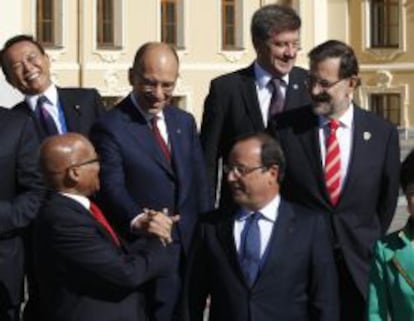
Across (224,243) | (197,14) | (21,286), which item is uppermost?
(197,14)

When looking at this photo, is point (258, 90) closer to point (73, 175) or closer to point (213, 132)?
point (213, 132)

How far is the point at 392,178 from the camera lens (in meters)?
4.83

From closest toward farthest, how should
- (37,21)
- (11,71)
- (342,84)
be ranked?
1. (342,84)
2. (11,71)
3. (37,21)

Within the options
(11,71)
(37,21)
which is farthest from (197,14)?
(11,71)

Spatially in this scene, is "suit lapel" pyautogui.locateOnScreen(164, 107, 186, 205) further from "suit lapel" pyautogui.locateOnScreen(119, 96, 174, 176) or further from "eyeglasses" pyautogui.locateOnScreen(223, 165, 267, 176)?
"eyeglasses" pyautogui.locateOnScreen(223, 165, 267, 176)

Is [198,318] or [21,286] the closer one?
[198,318]

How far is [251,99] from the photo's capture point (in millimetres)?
5250

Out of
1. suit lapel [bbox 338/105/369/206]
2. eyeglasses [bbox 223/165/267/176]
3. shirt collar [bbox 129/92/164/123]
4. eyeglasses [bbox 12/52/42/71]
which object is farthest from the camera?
eyeglasses [bbox 12/52/42/71]

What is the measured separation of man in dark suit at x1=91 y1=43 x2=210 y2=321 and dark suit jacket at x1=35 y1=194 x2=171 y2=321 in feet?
1.67

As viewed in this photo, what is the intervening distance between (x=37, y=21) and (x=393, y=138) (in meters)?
24.1

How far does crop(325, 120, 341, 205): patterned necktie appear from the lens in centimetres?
475

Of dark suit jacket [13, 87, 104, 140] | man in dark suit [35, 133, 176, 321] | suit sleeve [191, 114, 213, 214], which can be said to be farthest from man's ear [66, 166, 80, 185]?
dark suit jacket [13, 87, 104, 140]

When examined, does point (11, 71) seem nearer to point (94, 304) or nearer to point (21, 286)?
point (21, 286)

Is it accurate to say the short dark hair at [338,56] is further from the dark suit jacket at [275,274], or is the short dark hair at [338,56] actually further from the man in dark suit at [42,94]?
the man in dark suit at [42,94]
